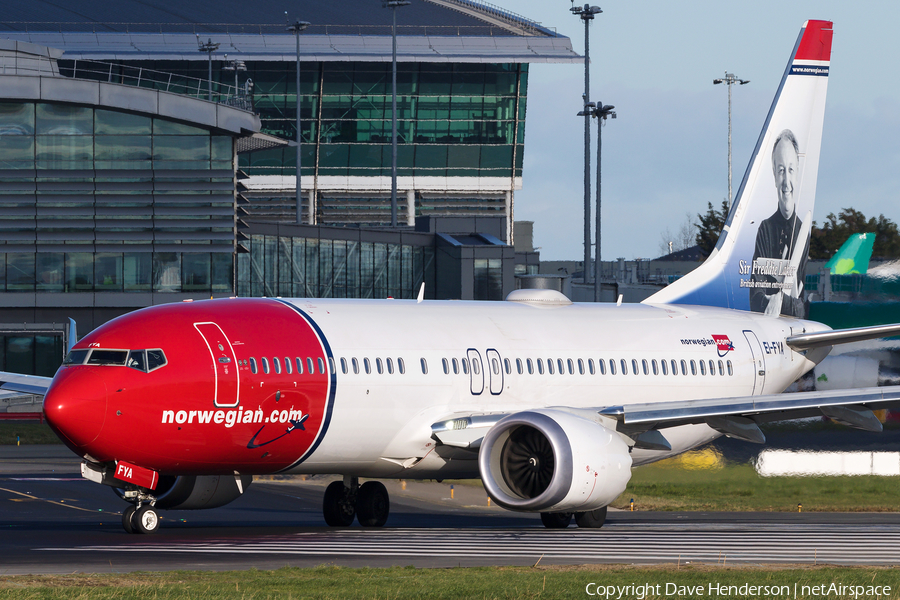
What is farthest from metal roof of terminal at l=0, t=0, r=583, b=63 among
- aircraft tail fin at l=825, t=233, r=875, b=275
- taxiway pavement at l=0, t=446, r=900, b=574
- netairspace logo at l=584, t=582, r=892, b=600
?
netairspace logo at l=584, t=582, r=892, b=600

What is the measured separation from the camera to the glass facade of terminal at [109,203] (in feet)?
205

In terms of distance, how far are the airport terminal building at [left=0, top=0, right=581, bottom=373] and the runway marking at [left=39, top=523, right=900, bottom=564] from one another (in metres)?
40.7

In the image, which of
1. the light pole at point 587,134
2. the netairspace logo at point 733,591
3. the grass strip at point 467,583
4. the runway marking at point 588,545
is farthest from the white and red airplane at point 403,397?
the light pole at point 587,134

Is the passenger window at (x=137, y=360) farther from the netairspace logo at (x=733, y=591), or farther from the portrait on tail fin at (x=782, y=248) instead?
the portrait on tail fin at (x=782, y=248)

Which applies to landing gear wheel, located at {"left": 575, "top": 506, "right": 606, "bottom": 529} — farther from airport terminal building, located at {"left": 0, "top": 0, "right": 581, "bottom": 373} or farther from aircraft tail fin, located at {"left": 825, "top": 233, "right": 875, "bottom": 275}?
airport terminal building, located at {"left": 0, "top": 0, "right": 581, "bottom": 373}

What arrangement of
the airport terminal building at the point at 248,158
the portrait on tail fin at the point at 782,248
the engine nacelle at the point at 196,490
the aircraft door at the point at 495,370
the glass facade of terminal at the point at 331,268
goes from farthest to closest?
the glass facade of terminal at the point at 331,268
the airport terminal building at the point at 248,158
the portrait on tail fin at the point at 782,248
the aircraft door at the point at 495,370
the engine nacelle at the point at 196,490

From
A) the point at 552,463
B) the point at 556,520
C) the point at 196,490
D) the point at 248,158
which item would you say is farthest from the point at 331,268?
the point at 552,463

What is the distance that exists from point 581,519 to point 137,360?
401 inches

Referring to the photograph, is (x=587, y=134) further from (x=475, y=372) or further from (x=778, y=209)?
(x=475, y=372)

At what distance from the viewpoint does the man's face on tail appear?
36156mm

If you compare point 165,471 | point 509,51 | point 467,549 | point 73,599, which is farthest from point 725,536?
point 509,51

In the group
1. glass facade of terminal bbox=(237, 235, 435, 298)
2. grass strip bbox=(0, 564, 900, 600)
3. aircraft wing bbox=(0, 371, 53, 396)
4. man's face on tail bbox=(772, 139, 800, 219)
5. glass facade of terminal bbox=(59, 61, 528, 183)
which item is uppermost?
glass facade of terminal bbox=(59, 61, 528, 183)

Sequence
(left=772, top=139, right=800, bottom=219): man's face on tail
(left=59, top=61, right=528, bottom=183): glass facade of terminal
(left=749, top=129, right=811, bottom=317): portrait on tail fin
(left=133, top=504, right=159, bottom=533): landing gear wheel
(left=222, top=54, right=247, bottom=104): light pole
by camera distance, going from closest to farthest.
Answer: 1. (left=133, top=504, right=159, bottom=533): landing gear wheel
2. (left=749, top=129, right=811, bottom=317): portrait on tail fin
3. (left=772, top=139, right=800, bottom=219): man's face on tail
4. (left=222, top=54, right=247, bottom=104): light pole
5. (left=59, top=61, right=528, bottom=183): glass facade of terminal

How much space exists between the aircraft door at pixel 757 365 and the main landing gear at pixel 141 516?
1599 cm
